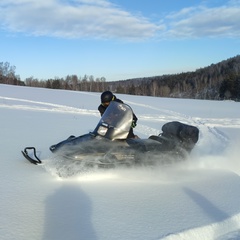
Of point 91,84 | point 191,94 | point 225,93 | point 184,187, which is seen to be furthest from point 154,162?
point 191,94

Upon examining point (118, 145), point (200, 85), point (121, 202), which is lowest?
point (121, 202)

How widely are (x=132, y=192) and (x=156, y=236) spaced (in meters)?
1.11

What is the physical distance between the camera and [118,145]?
4613 millimetres

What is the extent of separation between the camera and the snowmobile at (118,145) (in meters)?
4.37

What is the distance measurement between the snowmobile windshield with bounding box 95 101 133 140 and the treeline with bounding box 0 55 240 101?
55.0 meters

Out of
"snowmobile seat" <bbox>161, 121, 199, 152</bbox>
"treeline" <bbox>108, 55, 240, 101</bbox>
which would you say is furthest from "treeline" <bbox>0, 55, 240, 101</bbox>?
"snowmobile seat" <bbox>161, 121, 199, 152</bbox>

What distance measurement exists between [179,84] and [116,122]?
89476mm

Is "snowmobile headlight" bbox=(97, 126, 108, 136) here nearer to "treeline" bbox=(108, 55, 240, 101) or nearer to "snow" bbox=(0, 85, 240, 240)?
"snow" bbox=(0, 85, 240, 240)

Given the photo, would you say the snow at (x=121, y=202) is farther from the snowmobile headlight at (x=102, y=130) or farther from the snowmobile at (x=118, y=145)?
the snowmobile headlight at (x=102, y=130)

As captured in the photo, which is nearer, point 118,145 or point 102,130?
point 118,145

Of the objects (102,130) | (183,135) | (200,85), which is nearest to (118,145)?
(102,130)

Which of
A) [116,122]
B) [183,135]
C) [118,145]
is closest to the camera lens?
[118,145]

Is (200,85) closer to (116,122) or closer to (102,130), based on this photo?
(116,122)

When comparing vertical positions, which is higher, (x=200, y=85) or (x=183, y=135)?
(x=200, y=85)
